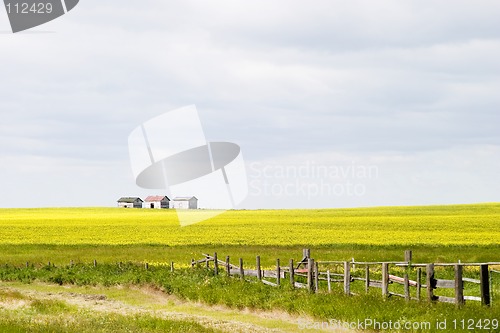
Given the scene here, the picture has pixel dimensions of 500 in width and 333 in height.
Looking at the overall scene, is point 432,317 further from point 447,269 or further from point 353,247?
point 353,247

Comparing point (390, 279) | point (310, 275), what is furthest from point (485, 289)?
point (310, 275)

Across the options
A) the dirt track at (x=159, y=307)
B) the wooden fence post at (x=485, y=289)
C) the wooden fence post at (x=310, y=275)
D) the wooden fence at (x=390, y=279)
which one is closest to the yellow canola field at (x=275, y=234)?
the wooden fence at (x=390, y=279)

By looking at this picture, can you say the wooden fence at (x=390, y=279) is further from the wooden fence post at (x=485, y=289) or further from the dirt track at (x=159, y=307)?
the dirt track at (x=159, y=307)

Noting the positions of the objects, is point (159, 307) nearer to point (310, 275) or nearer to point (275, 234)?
point (310, 275)

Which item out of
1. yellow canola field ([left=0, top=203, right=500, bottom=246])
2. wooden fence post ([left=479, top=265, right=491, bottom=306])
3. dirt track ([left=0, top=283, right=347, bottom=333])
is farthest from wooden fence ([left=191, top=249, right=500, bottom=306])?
yellow canola field ([left=0, top=203, right=500, bottom=246])

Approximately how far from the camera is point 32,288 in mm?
35000

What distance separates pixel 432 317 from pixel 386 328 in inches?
49.7

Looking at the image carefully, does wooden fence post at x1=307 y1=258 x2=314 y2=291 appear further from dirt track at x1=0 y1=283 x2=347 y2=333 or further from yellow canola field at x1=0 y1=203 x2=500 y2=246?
yellow canola field at x1=0 y1=203 x2=500 y2=246

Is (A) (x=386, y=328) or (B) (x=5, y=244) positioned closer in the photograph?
(A) (x=386, y=328)

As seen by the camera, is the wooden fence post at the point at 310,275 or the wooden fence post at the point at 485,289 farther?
the wooden fence post at the point at 310,275

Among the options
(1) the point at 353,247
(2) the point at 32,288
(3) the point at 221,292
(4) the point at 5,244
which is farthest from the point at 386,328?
(4) the point at 5,244

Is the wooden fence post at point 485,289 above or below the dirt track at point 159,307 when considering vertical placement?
above

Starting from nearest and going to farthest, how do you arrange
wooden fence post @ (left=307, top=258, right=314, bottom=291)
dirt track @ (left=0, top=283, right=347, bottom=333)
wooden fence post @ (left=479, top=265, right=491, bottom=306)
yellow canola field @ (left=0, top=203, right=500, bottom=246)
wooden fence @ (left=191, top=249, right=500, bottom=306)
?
wooden fence post @ (left=479, top=265, right=491, bottom=306)
wooden fence @ (left=191, top=249, right=500, bottom=306)
dirt track @ (left=0, top=283, right=347, bottom=333)
wooden fence post @ (left=307, top=258, right=314, bottom=291)
yellow canola field @ (left=0, top=203, right=500, bottom=246)

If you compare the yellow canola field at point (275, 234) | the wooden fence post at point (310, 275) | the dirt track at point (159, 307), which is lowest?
the yellow canola field at point (275, 234)
